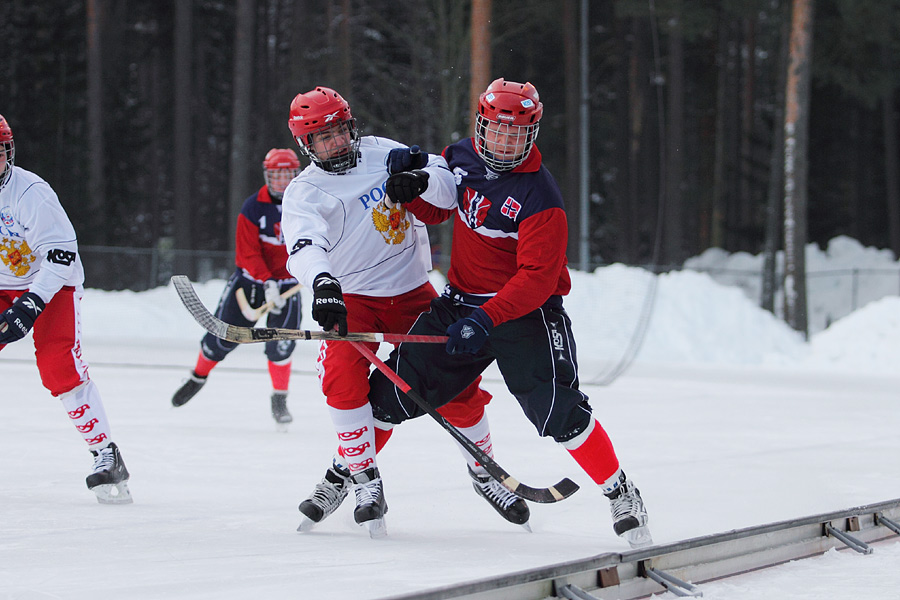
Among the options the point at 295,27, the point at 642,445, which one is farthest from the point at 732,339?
the point at 295,27

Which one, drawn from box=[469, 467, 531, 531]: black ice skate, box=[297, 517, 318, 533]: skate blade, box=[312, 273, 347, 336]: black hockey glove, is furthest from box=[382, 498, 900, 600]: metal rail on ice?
box=[297, 517, 318, 533]: skate blade

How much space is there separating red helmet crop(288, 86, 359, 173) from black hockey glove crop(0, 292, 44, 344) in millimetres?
1159

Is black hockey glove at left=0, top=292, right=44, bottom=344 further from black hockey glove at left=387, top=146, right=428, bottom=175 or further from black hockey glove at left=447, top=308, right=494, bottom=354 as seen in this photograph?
black hockey glove at left=447, top=308, right=494, bottom=354

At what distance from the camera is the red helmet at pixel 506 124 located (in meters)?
3.38

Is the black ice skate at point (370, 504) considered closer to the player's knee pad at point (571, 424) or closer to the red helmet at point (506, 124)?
the player's knee pad at point (571, 424)

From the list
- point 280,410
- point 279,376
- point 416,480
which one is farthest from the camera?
point 279,376

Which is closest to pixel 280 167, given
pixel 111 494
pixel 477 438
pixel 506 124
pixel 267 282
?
pixel 267 282

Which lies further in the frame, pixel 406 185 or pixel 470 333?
pixel 406 185

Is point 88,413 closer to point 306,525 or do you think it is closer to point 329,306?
point 306,525

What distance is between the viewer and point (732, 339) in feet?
37.7

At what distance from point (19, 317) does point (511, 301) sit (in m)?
1.80

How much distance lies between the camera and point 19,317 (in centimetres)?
379

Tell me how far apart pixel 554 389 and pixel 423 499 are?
106cm

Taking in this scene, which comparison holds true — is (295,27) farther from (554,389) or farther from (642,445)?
(554,389)
